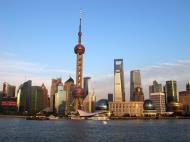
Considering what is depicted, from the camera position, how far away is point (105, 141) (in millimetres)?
83000

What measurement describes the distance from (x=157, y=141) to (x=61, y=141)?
25466 mm

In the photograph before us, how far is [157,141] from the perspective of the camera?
82188mm

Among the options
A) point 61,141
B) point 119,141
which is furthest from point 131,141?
point 61,141

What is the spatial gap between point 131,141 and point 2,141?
33.9 meters

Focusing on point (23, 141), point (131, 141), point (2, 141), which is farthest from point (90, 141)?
point (2, 141)

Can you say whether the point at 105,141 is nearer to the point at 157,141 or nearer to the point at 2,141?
the point at 157,141

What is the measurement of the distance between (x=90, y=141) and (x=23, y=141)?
57.4 feet

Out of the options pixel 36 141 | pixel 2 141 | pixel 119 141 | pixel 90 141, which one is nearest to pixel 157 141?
pixel 119 141

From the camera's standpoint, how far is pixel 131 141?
3243 inches

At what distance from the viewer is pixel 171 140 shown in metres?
84.8

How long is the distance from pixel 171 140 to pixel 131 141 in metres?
11.5

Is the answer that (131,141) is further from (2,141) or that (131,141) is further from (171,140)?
(2,141)

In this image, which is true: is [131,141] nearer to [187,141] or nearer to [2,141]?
[187,141]

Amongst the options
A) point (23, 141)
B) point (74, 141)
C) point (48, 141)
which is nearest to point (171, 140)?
point (74, 141)
